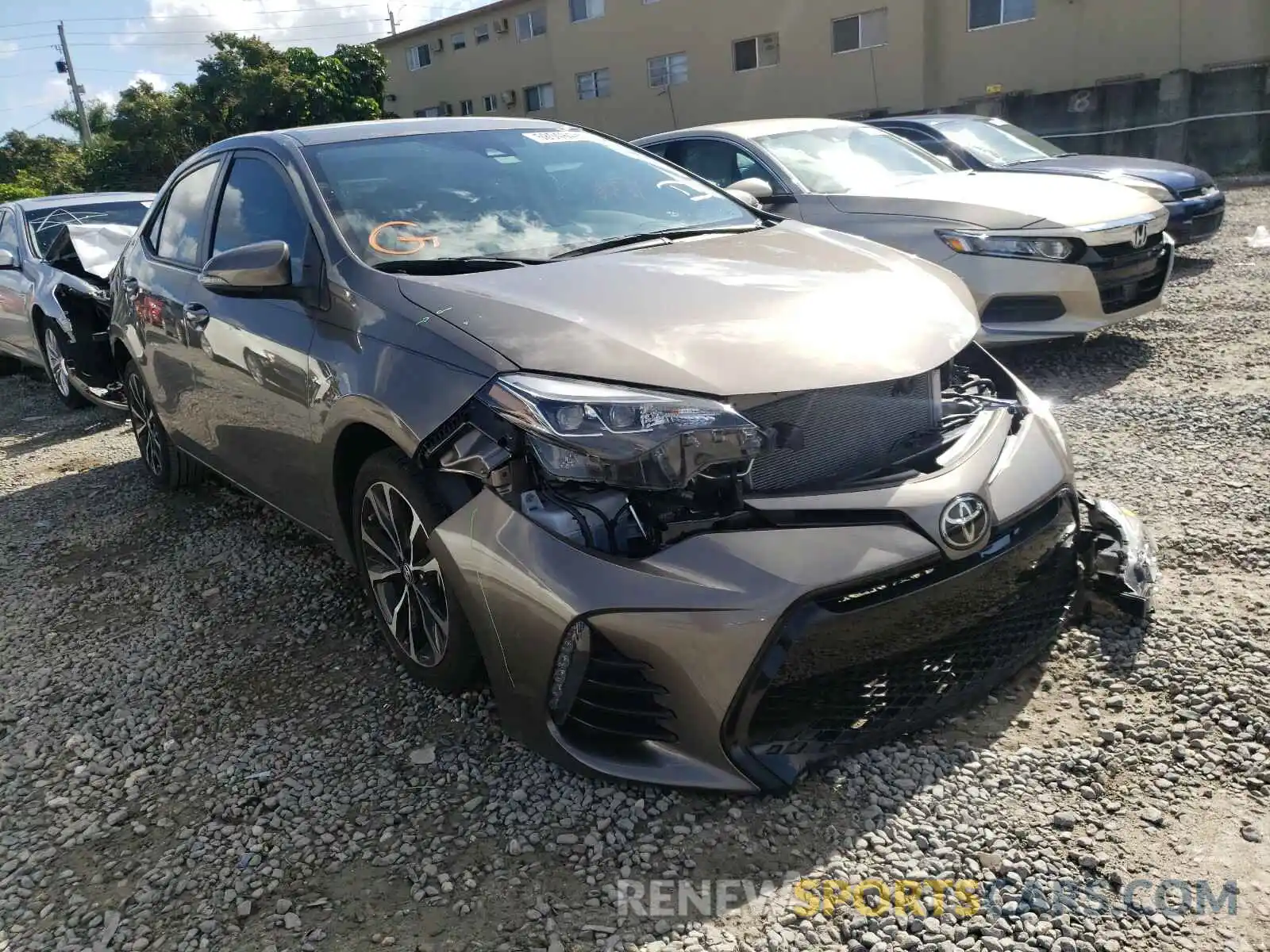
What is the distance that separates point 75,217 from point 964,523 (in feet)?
27.7

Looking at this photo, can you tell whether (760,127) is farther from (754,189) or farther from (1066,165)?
(1066,165)

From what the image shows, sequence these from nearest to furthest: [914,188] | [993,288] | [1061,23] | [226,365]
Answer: [226,365] < [993,288] < [914,188] < [1061,23]

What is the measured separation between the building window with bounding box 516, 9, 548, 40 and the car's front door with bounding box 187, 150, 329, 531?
1239 inches

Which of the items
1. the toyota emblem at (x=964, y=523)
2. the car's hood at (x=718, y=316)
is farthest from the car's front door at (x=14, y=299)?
the toyota emblem at (x=964, y=523)

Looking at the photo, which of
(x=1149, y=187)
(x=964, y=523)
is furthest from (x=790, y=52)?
(x=964, y=523)

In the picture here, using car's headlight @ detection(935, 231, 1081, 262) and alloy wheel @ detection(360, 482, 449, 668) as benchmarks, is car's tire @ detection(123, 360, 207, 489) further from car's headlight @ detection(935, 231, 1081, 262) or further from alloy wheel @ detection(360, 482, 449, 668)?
car's headlight @ detection(935, 231, 1081, 262)

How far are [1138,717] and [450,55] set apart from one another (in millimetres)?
38353

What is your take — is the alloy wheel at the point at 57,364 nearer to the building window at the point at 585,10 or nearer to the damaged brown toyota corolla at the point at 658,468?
the damaged brown toyota corolla at the point at 658,468

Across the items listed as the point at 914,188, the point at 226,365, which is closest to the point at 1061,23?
the point at 914,188

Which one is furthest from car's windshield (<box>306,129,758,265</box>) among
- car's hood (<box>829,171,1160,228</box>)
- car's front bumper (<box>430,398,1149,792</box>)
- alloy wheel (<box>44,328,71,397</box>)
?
alloy wheel (<box>44,328,71,397</box>)

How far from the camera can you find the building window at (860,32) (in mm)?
23531

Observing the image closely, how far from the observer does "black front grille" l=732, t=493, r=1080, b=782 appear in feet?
7.06

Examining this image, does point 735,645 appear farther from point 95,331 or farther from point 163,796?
point 95,331

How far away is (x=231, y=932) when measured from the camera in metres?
2.14
